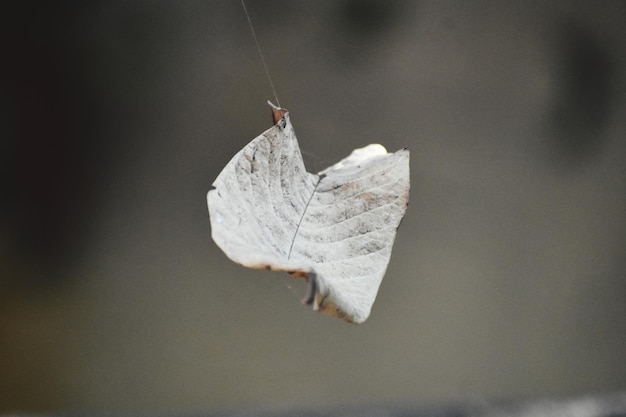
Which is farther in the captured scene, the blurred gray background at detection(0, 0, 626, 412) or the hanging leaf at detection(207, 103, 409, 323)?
the blurred gray background at detection(0, 0, 626, 412)

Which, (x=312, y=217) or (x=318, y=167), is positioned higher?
(x=318, y=167)

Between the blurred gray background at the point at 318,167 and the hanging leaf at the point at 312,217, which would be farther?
the blurred gray background at the point at 318,167

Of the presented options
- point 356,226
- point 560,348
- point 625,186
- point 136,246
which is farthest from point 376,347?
point 356,226

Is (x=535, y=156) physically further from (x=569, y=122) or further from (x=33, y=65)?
(x=33, y=65)

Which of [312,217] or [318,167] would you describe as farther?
[318,167]
